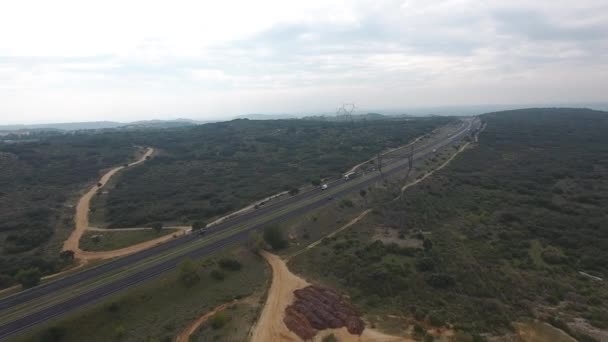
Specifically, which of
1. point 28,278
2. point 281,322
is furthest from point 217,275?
point 28,278

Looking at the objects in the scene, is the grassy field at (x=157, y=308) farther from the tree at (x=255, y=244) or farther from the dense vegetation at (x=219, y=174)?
the dense vegetation at (x=219, y=174)

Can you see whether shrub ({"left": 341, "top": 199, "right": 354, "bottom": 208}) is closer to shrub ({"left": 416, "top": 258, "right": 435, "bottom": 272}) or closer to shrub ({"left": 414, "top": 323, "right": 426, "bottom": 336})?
shrub ({"left": 416, "top": 258, "right": 435, "bottom": 272})

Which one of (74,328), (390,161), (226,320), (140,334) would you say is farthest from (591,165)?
(74,328)

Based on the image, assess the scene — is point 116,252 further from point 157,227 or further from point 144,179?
point 144,179

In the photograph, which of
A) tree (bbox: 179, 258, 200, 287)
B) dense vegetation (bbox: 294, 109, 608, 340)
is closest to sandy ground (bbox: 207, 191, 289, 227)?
tree (bbox: 179, 258, 200, 287)

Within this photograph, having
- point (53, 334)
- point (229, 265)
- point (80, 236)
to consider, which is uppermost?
point (229, 265)

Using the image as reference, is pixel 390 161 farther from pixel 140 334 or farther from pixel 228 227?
pixel 140 334
